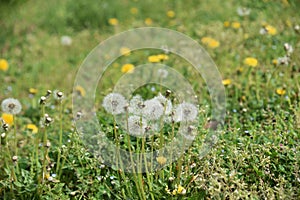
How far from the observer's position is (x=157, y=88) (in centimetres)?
310

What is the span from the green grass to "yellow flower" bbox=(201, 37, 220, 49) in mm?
52

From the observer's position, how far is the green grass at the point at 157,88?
7.29 ft

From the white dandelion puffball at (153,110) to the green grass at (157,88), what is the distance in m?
0.29

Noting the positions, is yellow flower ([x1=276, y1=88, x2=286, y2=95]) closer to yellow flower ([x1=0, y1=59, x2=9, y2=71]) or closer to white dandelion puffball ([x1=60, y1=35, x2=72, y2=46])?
white dandelion puffball ([x1=60, y1=35, x2=72, y2=46])

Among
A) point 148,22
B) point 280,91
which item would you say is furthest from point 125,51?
point 280,91

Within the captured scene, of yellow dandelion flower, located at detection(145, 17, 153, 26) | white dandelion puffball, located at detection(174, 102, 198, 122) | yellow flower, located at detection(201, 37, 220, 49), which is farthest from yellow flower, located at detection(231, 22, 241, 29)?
white dandelion puffball, located at detection(174, 102, 198, 122)

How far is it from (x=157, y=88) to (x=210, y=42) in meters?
0.71

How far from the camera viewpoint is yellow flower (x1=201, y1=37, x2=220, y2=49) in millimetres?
3545

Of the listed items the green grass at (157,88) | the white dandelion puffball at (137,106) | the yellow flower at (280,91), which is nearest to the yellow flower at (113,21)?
the green grass at (157,88)

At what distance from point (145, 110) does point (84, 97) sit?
Answer: 1.28 meters

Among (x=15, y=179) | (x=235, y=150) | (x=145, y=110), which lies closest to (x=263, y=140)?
(x=235, y=150)

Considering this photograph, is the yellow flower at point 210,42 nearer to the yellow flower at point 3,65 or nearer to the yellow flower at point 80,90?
the yellow flower at point 80,90

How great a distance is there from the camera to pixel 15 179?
7.64 ft

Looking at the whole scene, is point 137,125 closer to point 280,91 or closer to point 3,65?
point 280,91
